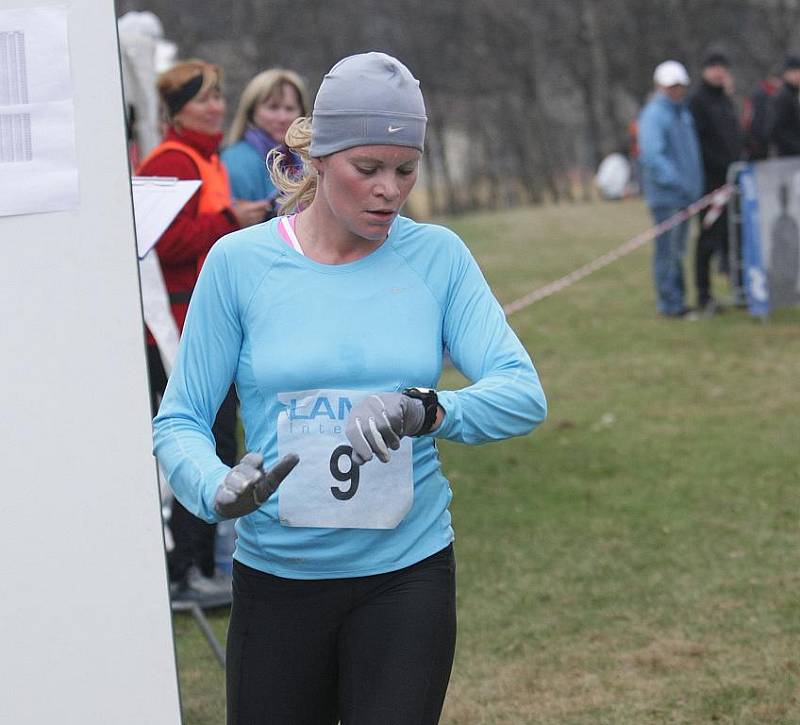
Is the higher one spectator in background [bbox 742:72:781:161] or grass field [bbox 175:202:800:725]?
spectator in background [bbox 742:72:781:161]

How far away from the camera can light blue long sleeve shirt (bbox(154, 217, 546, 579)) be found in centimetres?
260

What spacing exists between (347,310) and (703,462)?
533 centimetres

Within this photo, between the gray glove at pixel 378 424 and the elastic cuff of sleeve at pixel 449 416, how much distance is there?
0.38 ft

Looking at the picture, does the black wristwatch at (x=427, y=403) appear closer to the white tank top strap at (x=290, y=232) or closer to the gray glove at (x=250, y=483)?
the gray glove at (x=250, y=483)

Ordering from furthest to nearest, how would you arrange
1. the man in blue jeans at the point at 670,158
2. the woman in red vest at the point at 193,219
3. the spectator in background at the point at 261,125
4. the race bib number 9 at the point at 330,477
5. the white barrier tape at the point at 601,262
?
1. the white barrier tape at the point at 601,262
2. the man in blue jeans at the point at 670,158
3. the spectator in background at the point at 261,125
4. the woman in red vest at the point at 193,219
5. the race bib number 9 at the point at 330,477

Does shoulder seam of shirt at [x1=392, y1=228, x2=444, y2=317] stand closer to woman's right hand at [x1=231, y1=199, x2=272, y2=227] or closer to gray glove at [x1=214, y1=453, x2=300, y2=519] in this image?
gray glove at [x1=214, y1=453, x2=300, y2=519]

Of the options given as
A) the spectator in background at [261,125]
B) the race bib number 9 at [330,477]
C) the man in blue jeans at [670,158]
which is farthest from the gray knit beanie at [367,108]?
the man in blue jeans at [670,158]

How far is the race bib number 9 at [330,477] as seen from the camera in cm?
258

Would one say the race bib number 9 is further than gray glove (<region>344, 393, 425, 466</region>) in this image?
Yes

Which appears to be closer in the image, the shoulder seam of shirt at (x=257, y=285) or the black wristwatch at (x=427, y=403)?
the black wristwatch at (x=427, y=403)

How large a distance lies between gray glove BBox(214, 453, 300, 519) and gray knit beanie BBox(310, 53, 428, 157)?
0.64m

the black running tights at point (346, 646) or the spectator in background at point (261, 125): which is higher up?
the spectator in background at point (261, 125)

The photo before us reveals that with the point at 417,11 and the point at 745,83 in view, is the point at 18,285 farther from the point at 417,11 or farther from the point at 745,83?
the point at 745,83

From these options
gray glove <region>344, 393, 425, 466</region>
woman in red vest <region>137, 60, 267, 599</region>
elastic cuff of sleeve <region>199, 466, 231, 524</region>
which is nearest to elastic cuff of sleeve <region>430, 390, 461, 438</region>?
gray glove <region>344, 393, 425, 466</region>
